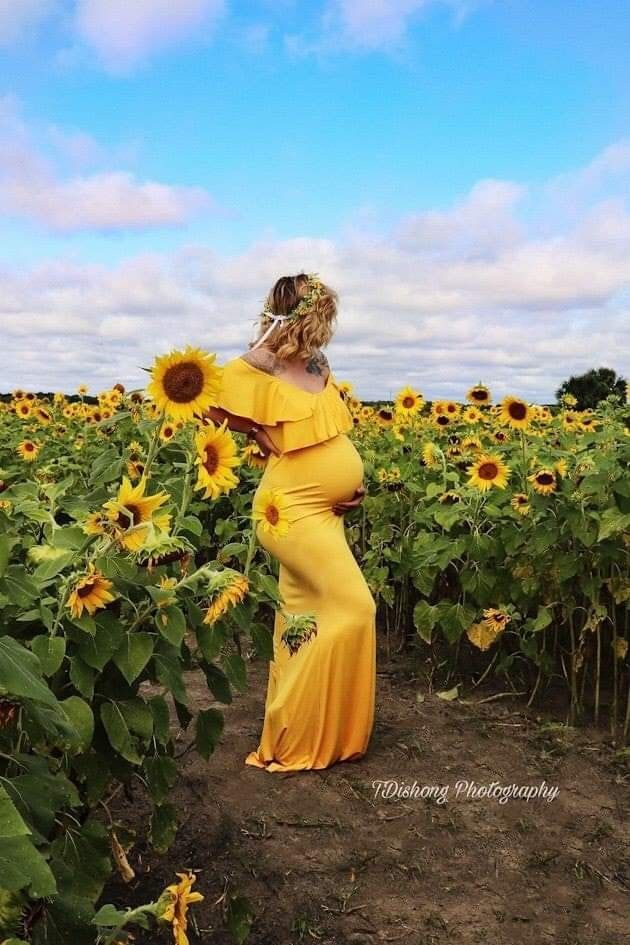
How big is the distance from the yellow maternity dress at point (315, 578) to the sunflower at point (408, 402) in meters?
1.67

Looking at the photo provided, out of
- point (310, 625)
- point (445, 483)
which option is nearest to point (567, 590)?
point (445, 483)

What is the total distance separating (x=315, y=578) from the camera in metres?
3.90

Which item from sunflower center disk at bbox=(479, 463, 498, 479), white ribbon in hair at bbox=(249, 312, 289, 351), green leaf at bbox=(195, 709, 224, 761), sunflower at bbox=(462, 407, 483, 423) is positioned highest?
white ribbon in hair at bbox=(249, 312, 289, 351)

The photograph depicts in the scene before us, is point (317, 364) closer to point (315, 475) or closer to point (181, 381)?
point (315, 475)

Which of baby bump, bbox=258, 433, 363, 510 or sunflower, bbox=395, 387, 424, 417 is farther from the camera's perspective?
sunflower, bbox=395, 387, 424, 417

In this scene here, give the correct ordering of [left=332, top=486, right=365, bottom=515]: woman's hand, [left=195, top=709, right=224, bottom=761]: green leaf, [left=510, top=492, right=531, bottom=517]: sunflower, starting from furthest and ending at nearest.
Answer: [left=510, top=492, right=531, bottom=517]: sunflower → [left=332, top=486, right=365, bottom=515]: woman's hand → [left=195, top=709, right=224, bottom=761]: green leaf

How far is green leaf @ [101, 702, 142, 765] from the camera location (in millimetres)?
2016

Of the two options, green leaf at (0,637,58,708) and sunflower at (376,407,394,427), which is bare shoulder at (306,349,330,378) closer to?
sunflower at (376,407,394,427)

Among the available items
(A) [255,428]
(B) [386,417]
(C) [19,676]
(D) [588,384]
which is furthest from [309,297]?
(D) [588,384]

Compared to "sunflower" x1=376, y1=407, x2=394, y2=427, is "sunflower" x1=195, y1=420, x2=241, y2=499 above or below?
below

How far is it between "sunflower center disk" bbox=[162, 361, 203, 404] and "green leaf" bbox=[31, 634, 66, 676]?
60 centimetres

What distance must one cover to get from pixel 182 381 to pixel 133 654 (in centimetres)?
63

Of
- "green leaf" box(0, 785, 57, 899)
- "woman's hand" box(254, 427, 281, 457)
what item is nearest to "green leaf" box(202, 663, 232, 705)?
"green leaf" box(0, 785, 57, 899)

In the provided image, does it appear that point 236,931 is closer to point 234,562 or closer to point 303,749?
point 303,749
